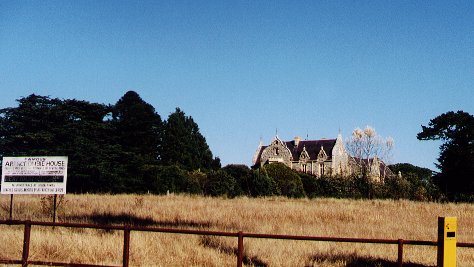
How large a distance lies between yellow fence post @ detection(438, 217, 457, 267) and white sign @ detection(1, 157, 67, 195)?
10856 mm

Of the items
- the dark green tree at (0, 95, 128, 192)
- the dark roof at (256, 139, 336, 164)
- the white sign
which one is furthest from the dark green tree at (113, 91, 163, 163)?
the white sign

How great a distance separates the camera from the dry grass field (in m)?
11.0

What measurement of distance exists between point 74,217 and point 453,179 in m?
38.9

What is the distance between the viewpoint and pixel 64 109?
2180 inches

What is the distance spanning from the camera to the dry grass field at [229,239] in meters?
11.0

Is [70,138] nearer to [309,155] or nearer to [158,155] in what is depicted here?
[158,155]

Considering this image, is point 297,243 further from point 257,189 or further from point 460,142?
point 460,142

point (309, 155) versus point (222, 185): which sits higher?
point (309, 155)

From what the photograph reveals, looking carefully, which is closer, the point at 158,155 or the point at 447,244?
the point at 447,244

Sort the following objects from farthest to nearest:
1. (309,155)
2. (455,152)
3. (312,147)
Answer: (312,147) → (309,155) → (455,152)

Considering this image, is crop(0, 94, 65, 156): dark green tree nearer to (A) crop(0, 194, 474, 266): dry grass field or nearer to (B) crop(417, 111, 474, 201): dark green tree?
(A) crop(0, 194, 474, 266): dry grass field

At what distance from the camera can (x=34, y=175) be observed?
560 inches

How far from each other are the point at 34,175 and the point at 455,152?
42.4 metres

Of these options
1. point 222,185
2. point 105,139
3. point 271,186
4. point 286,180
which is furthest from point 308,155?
point 222,185
